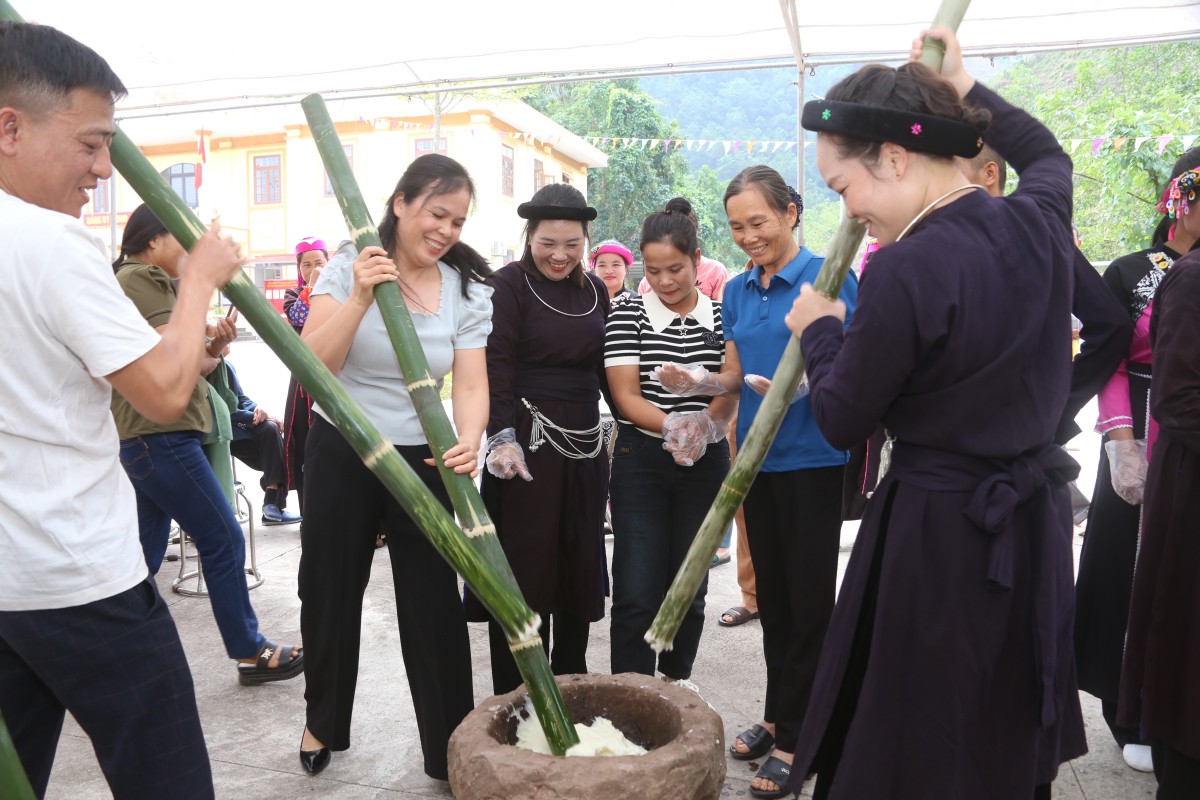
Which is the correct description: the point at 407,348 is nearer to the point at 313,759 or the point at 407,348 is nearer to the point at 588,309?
the point at 588,309

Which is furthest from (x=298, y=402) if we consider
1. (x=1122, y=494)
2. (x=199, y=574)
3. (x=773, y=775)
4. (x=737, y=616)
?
(x=1122, y=494)

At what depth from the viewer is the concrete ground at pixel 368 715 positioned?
2805mm

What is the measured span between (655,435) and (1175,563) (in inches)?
57.2

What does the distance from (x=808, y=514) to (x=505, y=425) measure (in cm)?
96

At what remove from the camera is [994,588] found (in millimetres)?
1668

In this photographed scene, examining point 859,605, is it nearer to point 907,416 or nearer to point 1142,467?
point 907,416

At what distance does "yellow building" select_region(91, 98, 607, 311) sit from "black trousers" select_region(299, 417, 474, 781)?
18.1m

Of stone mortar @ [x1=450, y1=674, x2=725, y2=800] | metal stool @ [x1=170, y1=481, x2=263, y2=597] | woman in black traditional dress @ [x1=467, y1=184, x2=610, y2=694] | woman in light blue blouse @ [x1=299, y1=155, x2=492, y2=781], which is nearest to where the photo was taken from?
stone mortar @ [x1=450, y1=674, x2=725, y2=800]

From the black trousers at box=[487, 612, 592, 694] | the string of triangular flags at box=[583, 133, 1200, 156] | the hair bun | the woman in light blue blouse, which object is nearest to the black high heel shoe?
the woman in light blue blouse

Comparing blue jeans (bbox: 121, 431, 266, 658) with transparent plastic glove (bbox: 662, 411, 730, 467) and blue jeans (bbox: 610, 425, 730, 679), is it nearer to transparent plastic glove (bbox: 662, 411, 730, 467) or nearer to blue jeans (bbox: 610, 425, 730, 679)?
blue jeans (bbox: 610, 425, 730, 679)

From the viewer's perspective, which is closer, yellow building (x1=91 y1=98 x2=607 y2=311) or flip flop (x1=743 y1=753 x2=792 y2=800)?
flip flop (x1=743 y1=753 x2=792 y2=800)

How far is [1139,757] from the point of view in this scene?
9.37ft

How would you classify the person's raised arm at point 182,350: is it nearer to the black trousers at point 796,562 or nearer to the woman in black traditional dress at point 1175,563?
the black trousers at point 796,562

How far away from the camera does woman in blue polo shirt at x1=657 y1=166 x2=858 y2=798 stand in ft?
9.04
